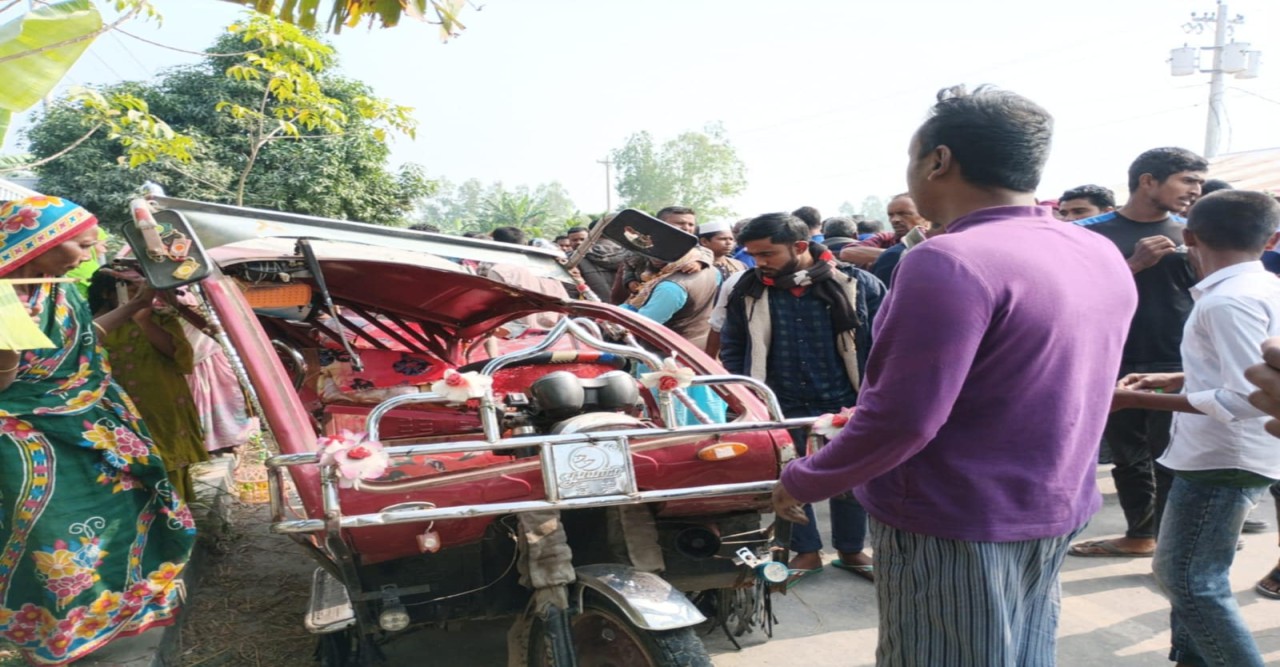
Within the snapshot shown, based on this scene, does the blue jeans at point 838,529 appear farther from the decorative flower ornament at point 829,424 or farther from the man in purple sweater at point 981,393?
the man in purple sweater at point 981,393

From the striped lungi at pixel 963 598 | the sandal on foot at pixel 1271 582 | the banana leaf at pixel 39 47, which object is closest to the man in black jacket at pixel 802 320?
the sandal on foot at pixel 1271 582

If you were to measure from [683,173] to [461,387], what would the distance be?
223 ft

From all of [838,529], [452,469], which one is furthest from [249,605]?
[838,529]

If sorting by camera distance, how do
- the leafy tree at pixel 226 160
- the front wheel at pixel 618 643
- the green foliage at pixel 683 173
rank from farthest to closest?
the green foliage at pixel 683 173
the leafy tree at pixel 226 160
the front wheel at pixel 618 643

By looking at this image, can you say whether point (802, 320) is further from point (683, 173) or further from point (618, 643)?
point (683, 173)

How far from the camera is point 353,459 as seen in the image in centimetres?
214

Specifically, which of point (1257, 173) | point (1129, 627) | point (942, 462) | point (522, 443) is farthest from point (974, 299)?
point (1257, 173)

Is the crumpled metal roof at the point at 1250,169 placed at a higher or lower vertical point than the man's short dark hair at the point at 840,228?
higher

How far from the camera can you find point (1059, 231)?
178 centimetres

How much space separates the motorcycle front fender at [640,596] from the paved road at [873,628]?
1.10 m

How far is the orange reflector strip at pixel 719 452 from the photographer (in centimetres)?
261

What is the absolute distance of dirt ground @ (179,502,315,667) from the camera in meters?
3.63

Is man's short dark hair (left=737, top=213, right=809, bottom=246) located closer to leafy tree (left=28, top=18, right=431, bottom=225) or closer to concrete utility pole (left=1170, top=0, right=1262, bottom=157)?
leafy tree (left=28, top=18, right=431, bottom=225)

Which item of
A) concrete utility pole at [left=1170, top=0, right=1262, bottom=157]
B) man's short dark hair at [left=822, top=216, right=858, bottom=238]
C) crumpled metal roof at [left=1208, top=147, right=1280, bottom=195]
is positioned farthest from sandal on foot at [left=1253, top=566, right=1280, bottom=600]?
concrete utility pole at [left=1170, top=0, right=1262, bottom=157]
